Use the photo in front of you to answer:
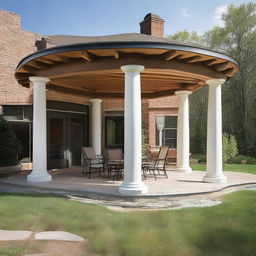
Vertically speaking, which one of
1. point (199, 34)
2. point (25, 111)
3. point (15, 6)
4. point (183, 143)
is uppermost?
point (199, 34)

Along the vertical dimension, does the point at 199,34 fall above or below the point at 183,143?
above

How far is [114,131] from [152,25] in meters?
5.81

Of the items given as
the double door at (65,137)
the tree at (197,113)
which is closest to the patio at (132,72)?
the double door at (65,137)

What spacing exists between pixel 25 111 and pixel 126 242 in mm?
9148

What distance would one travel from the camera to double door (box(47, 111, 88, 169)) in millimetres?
12297

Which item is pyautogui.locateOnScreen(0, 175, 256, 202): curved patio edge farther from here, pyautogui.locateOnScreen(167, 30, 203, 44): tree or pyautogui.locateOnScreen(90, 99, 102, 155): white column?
pyautogui.locateOnScreen(167, 30, 203, 44): tree

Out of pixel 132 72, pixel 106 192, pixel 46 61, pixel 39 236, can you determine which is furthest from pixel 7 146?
pixel 39 236

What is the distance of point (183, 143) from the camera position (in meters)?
11.0

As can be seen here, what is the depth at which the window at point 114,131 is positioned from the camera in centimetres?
1456

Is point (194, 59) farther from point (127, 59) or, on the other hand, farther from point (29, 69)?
point (29, 69)

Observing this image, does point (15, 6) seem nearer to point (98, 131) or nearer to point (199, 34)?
point (98, 131)

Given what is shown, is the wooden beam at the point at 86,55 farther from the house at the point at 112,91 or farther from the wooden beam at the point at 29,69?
the wooden beam at the point at 29,69

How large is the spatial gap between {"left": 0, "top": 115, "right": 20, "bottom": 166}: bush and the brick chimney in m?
8.81

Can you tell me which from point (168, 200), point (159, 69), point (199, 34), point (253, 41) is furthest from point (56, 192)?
point (199, 34)
